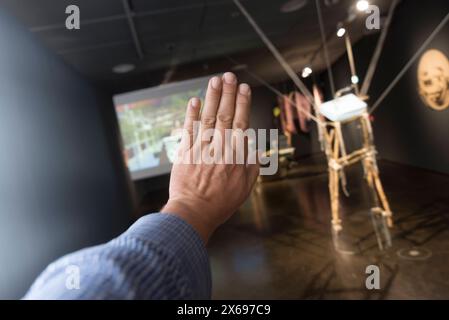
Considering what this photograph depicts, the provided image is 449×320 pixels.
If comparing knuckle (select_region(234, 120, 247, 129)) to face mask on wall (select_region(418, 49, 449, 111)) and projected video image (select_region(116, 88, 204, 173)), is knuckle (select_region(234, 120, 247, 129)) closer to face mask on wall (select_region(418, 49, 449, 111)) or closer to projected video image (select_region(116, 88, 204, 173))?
projected video image (select_region(116, 88, 204, 173))

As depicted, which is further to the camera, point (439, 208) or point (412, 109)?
point (412, 109)

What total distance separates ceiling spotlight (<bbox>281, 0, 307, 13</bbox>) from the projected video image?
155 cm

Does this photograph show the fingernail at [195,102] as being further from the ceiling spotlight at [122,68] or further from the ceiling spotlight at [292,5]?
the ceiling spotlight at [292,5]

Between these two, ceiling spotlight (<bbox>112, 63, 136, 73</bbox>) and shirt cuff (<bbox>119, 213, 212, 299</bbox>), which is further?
ceiling spotlight (<bbox>112, 63, 136, 73</bbox>)

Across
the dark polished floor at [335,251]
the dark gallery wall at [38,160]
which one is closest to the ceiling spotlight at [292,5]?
the dark gallery wall at [38,160]

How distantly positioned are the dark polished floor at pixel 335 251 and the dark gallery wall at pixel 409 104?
0.75 ft

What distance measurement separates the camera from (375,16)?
0.50 meters

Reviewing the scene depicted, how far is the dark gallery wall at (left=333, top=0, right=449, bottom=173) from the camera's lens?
2.02 meters

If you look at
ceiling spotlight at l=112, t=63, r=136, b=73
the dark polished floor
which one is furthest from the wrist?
ceiling spotlight at l=112, t=63, r=136, b=73

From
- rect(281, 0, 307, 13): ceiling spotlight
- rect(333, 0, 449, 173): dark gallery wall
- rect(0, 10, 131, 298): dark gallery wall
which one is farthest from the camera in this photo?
rect(333, 0, 449, 173): dark gallery wall

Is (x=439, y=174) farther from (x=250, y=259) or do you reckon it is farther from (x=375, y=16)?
(x=375, y=16)

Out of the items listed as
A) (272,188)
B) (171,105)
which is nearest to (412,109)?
(272,188)

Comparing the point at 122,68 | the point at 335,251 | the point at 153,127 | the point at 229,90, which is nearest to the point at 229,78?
the point at 229,90

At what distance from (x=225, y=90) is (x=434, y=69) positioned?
2514mm
